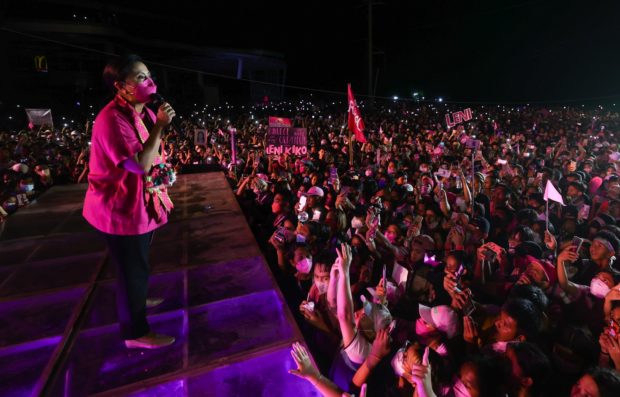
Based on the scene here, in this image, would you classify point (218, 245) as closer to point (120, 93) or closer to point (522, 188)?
point (120, 93)

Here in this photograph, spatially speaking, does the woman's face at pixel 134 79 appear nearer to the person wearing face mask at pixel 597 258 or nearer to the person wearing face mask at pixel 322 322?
the person wearing face mask at pixel 322 322

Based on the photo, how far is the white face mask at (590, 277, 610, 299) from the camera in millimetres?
2998

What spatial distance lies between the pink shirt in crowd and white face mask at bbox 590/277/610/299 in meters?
3.75

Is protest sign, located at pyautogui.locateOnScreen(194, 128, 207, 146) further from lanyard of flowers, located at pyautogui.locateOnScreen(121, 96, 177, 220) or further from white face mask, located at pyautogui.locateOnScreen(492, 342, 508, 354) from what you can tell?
white face mask, located at pyautogui.locateOnScreen(492, 342, 508, 354)

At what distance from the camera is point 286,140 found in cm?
830

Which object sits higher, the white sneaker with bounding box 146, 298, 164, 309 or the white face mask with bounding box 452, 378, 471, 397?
the white sneaker with bounding box 146, 298, 164, 309

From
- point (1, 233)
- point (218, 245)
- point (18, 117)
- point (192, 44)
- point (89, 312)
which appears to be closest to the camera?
point (89, 312)

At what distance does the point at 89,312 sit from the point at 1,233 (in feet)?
8.78

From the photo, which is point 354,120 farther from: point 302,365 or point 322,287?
point 302,365

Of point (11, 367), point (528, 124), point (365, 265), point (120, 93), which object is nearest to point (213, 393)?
point (11, 367)

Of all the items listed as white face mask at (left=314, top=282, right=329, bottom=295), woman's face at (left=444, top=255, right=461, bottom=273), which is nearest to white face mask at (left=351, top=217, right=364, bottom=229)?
woman's face at (left=444, top=255, right=461, bottom=273)

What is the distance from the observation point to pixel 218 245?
354cm

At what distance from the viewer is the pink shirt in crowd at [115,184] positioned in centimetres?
168

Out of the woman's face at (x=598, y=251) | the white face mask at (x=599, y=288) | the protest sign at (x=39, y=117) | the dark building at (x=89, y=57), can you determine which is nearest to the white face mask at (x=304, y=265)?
the white face mask at (x=599, y=288)
